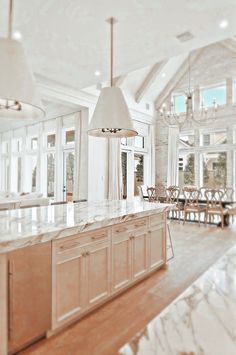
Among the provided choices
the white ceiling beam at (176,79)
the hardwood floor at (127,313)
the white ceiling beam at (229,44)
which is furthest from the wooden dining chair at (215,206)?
the white ceiling beam at (176,79)

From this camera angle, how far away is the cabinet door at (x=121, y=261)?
2.65 meters

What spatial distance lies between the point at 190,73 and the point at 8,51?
28.6 feet

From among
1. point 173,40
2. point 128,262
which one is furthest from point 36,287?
point 173,40

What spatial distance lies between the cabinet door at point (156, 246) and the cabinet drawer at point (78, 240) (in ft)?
3.10

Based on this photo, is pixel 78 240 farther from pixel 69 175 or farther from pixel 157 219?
pixel 69 175

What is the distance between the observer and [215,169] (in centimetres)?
905

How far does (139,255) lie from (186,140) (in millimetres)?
7526

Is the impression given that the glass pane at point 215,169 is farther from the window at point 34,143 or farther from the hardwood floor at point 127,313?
the window at point 34,143

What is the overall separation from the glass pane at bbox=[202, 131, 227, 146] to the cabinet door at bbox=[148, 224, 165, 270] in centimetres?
645

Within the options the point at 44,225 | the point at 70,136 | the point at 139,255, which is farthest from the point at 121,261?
the point at 70,136

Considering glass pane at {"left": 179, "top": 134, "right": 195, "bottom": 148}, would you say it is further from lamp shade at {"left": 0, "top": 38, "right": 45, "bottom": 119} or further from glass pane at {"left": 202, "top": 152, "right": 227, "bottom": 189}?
lamp shade at {"left": 0, "top": 38, "right": 45, "bottom": 119}

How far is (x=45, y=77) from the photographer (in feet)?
19.4

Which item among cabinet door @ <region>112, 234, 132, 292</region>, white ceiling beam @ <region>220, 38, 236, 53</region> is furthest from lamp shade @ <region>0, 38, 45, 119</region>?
white ceiling beam @ <region>220, 38, 236, 53</region>

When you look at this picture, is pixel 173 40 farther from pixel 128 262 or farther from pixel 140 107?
pixel 140 107
